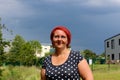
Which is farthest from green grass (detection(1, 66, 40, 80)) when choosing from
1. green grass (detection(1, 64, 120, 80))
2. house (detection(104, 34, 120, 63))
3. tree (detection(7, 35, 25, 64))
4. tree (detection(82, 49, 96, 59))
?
tree (detection(82, 49, 96, 59))

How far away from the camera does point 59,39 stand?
5.37m

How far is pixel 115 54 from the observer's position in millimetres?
83250

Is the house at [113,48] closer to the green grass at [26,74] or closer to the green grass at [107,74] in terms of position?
the green grass at [107,74]

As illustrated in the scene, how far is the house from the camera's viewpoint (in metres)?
81.4

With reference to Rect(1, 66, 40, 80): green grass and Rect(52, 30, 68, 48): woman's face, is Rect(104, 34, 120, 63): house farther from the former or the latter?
Rect(52, 30, 68, 48): woman's face

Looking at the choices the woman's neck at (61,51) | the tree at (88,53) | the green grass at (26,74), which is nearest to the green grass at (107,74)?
the green grass at (26,74)

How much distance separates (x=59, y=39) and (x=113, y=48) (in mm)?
79916

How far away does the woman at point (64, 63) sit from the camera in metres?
5.29

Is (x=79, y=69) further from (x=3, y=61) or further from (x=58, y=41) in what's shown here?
(x=3, y=61)

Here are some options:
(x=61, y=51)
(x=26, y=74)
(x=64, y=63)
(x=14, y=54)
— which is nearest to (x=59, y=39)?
(x=61, y=51)

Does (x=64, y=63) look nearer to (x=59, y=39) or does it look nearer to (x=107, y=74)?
(x=59, y=39)

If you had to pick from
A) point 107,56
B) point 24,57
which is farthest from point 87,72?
point 107,56

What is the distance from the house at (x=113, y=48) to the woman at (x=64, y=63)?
73.8m

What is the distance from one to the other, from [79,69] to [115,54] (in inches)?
3103
